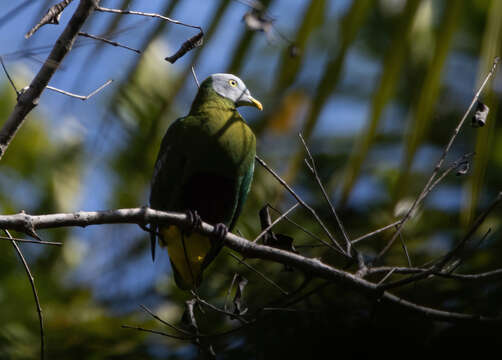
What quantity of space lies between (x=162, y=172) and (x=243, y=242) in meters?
1.01

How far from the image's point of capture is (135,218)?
221cm

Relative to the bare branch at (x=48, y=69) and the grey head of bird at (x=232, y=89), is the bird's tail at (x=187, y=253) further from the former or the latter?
the bare branch at (x=48, y=69)

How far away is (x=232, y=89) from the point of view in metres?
3.82

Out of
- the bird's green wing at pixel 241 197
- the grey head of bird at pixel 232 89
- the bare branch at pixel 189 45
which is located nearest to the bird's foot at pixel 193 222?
the bird's green wing at pixel 241 197

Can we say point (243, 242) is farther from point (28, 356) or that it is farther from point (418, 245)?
point (28, 356)

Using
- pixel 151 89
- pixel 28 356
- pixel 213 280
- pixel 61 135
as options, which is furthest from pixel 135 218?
pixel 61 135

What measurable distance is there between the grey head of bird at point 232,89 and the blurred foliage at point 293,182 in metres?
0.18

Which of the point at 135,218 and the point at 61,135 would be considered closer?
the point at 135,218

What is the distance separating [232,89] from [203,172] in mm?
786

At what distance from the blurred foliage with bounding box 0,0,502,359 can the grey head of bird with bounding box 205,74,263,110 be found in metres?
0.18

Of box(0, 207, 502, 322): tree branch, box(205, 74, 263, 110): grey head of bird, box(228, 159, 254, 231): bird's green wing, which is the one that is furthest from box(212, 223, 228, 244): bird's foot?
box(205, 74, 263, 110): grey head of bird

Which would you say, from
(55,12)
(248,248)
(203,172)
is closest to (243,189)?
(203,172)

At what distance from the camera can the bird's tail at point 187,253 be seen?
11.5 ft

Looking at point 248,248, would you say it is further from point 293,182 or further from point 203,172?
point 293,182
